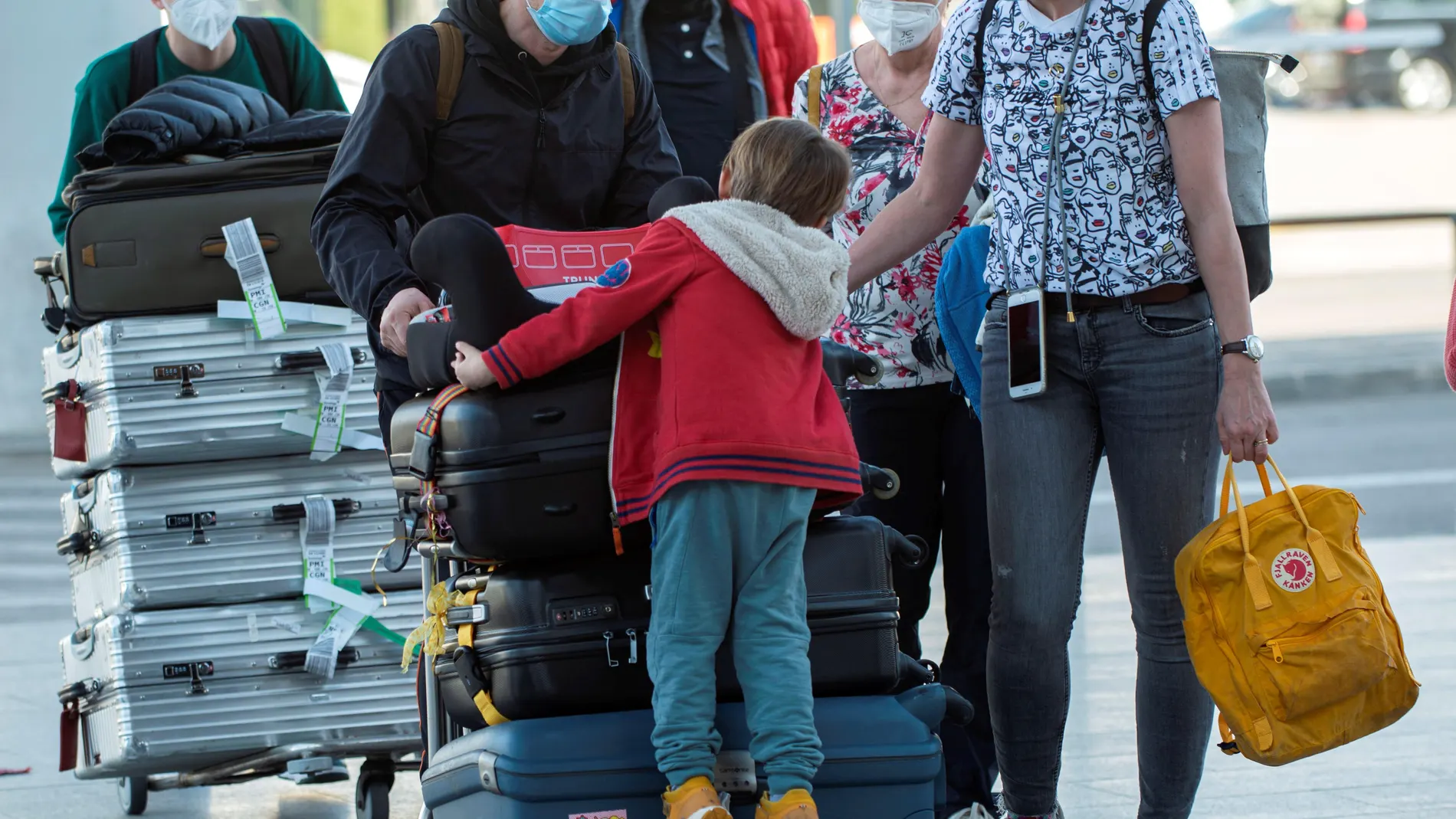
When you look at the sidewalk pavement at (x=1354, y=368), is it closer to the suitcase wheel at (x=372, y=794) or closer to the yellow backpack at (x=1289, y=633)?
the suitcase wheel at (x=372, y=794)

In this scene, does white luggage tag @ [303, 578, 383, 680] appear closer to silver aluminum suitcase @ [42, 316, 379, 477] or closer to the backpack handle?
silver aluminum suitcase @ [42, 316, 379, 477]

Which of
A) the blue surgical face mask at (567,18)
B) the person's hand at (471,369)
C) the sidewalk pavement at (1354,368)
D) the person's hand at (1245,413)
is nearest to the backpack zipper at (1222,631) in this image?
the person's hand at (1245,413)

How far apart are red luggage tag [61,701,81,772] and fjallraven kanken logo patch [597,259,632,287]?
206cm

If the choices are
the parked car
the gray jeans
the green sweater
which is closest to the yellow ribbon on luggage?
the gray jeans

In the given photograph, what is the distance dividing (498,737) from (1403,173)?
22.0m

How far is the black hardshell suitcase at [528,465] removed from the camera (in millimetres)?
2578

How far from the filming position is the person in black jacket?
10.0ft

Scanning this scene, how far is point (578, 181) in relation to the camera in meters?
3.26

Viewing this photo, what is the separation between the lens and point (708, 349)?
258cm

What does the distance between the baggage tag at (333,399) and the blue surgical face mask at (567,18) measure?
113cm

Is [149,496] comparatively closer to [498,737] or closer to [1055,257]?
[498,737]

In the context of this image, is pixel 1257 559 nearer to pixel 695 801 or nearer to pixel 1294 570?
pixel 1294 570

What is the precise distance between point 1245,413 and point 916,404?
963 mm

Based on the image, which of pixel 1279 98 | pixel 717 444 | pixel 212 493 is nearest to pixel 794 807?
pixel 717 444
